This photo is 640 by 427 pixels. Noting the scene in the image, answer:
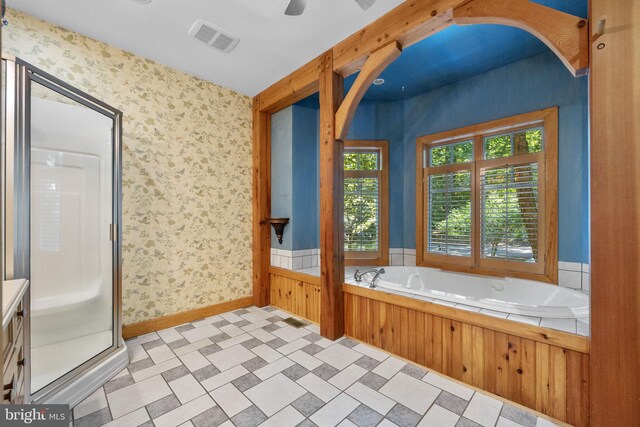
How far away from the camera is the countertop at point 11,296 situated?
111 centimetres

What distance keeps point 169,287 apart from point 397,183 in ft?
Result: 9.37

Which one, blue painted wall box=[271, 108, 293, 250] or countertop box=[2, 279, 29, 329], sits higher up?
blue painted wall box=[271, 108, 293, 250]

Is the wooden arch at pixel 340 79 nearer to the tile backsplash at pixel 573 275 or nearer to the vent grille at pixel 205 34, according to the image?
the vent grille at pixel 205 34

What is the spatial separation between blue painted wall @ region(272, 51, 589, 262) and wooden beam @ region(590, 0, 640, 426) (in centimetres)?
138

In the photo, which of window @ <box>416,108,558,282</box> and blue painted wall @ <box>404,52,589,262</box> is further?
window @ <box>416,108,558,282</box>

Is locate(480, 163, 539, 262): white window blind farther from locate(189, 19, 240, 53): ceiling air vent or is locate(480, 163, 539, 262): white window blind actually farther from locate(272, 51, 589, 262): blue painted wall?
locate(189, 19, 240, 53): ceiling air vent

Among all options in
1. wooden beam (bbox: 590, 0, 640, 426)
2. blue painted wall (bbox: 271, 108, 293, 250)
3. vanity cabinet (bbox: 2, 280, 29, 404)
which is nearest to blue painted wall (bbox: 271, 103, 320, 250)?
blue painted wall (bbox: 271, 108, 293, 250)

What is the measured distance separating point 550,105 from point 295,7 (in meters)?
2.42

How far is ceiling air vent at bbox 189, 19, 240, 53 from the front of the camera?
225 cm

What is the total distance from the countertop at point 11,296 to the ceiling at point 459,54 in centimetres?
304

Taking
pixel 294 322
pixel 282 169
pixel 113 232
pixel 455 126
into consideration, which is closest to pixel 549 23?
pixel 455 126

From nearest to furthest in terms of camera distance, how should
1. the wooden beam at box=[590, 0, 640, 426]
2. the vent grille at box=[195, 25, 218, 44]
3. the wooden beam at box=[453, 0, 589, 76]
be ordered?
the wooden beam at box=[590, 0, 640, 426], the wooden beam at box=[453, 0, 589, 76], the vent grille at box=[195, 25, 218, 44]

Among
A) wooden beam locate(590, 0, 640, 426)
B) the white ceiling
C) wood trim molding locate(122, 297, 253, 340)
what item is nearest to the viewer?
wooden beam locate(590, 0, 640, 426)

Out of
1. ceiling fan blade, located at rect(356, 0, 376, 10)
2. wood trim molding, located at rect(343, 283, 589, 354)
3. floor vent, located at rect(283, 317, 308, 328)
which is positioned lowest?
floor vent, located at rect(283, 317, 308, 328)
